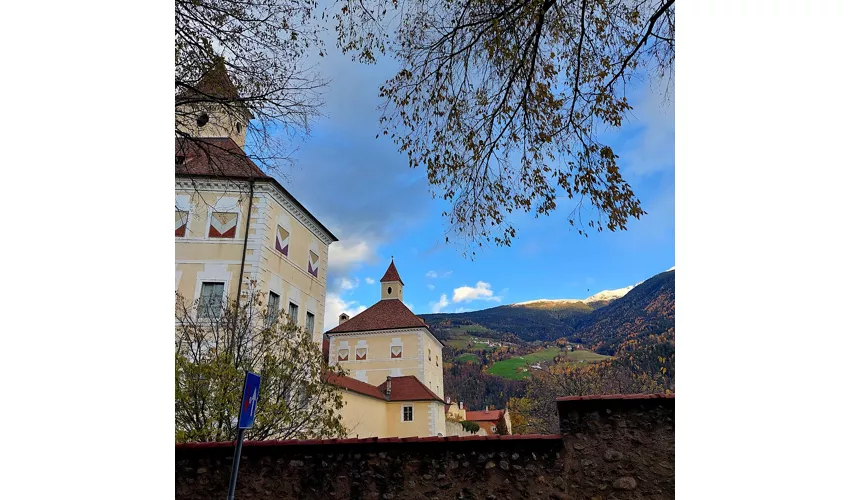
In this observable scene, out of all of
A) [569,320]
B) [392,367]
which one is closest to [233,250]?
[392,367]

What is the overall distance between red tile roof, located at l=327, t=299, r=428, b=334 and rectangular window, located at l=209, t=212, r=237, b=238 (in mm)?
22935

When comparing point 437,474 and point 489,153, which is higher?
point 489,153

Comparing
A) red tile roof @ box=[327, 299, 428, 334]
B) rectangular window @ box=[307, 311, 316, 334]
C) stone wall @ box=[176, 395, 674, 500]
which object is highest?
red tile roof @ box=[327, 299, 428, 334]

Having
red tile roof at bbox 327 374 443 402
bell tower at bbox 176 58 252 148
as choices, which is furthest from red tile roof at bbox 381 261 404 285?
bell tower at bbox 176 58 252 148

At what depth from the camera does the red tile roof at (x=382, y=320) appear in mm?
40906

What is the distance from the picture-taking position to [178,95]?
18.6ft

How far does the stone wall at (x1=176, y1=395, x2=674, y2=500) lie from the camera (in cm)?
512

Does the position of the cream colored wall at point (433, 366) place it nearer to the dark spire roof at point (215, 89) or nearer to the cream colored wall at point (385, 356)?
the cream colored wall at point (385, 356)

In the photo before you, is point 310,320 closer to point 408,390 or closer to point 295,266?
point 295,266

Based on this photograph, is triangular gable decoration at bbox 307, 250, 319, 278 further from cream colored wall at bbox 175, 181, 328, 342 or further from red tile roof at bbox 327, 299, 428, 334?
red tile roof at bbox 327, 299, 428, 334
